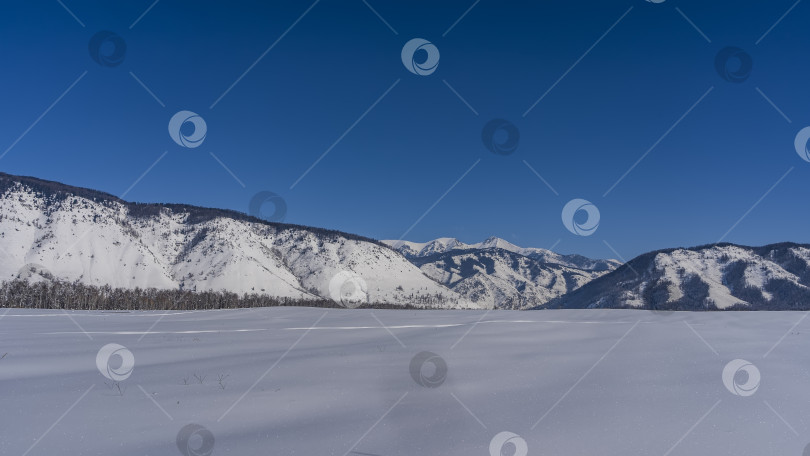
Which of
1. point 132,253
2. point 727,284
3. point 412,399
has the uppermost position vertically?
point 132,253

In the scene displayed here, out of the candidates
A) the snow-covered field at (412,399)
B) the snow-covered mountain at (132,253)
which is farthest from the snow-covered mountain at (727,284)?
the snow-covered field at (412,399)

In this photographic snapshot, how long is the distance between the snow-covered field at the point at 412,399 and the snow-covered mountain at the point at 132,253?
448 ft

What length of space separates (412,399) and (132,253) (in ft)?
629

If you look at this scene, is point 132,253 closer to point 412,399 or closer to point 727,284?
point 412,399

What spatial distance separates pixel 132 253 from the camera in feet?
550

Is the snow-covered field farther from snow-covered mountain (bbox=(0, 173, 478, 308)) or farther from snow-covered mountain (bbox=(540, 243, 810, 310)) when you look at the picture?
snow-covered mountain (bbox=(540, 243, 810, 310))

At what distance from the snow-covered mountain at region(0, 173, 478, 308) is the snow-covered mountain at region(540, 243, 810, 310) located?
73958 mm

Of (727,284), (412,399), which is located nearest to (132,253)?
(412,399)

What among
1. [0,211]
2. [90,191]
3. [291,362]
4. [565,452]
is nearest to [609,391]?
[565,452]

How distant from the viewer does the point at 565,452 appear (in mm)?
4375

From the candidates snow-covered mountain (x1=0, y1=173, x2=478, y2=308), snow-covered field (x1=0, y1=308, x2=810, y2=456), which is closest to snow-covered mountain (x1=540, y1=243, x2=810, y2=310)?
snow-covered mountain (x1=0, y1=173, x2=478, y2=308)

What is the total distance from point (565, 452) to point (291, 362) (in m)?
5.68

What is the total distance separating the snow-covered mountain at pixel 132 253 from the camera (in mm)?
149625

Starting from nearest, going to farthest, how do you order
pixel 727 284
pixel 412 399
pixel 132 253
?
pixel 412 399, pixel 132 253, pixel 727 284
